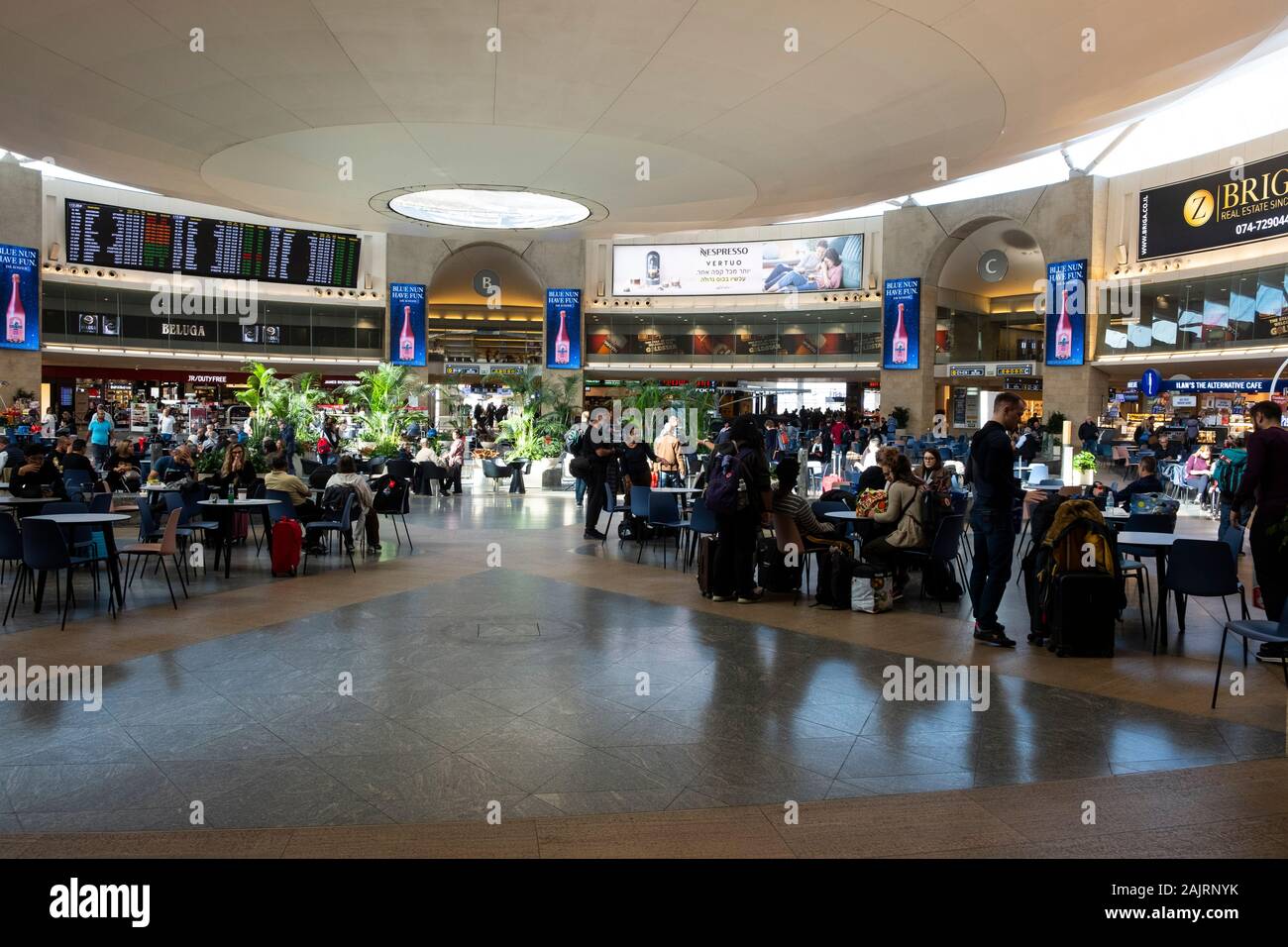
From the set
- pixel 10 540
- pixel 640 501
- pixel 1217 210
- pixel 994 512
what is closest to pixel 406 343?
pixel 640 501

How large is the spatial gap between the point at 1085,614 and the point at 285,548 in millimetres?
7242

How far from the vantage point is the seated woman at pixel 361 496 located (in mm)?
10164

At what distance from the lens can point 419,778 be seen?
13.2 ft

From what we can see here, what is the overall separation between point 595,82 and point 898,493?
522 centimetres

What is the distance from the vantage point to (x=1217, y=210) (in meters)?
24.8

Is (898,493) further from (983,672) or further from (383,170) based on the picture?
(383,170)

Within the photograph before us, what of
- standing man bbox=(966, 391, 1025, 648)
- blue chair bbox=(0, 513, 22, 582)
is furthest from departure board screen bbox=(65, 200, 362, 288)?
standing man bbox=(966, 391, 1025, 648)

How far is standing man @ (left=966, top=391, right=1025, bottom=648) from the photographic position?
21.4 ft

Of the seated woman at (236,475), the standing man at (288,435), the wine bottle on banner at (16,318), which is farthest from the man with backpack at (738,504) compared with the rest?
the wine bottle on banner at (16,318)

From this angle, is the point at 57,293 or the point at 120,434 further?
the point at 57,293

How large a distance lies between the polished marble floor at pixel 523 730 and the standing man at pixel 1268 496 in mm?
1039

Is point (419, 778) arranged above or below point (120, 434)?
below

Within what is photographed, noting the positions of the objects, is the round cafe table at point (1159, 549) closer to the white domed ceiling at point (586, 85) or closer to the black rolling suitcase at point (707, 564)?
the black rolling suitcase at point (707, 564)
